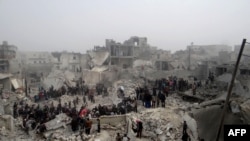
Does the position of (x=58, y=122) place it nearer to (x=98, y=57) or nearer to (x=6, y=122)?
(x=6, y=122)

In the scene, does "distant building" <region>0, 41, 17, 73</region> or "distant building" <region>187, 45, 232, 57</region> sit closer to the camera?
"distant building" <region>0, 41, 17, 73</region>

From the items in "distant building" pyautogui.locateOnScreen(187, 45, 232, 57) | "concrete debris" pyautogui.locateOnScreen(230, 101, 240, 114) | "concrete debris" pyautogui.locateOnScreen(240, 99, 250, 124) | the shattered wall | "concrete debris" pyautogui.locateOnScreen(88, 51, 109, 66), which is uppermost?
"distant building" pyautogui.locateOnScreen(187, 45, 232, 57)

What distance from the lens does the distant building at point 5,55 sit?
36.0 m

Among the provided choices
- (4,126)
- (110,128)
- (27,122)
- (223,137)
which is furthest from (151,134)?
(4,126)

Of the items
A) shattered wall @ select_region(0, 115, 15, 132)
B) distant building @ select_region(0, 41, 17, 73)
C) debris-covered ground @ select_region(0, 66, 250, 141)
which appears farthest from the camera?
distant building @ select_region(0, 41, 17, 73)

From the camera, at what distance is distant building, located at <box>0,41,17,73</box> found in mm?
36000

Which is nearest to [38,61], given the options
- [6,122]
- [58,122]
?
[6,122]

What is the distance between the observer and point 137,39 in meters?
45.0

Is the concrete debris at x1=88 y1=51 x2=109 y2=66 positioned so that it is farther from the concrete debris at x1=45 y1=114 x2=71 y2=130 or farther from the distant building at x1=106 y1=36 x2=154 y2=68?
the concrete debris at x1=45 y1=114 x2=71 y2=130

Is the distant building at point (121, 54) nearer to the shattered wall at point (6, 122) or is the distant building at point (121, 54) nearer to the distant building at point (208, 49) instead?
the distant building at point (208, 49)

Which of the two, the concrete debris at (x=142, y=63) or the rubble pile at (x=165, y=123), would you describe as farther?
the concrete debris at (x=142, y=63)

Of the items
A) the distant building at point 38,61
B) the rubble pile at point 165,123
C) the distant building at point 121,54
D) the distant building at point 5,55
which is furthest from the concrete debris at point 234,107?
the distant building at point 38,61

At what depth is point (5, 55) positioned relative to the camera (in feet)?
127

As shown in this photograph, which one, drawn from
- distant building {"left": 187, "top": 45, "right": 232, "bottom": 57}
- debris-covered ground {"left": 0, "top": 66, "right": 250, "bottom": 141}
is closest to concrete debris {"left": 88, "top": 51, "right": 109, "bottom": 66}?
debris-covered ground {"left": 0, "top": 66, "right": 250, "bottom": 141}
